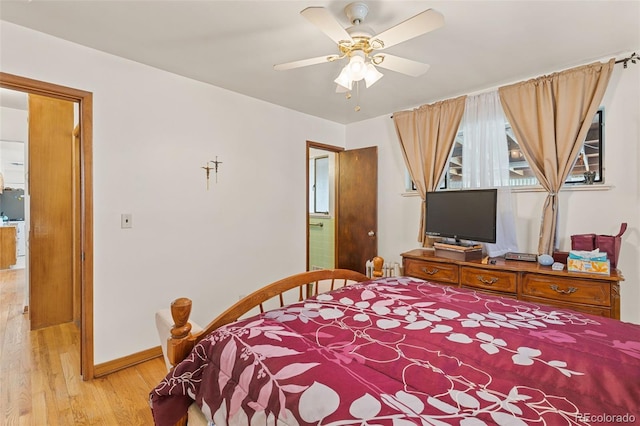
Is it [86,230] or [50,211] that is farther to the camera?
[50,211]

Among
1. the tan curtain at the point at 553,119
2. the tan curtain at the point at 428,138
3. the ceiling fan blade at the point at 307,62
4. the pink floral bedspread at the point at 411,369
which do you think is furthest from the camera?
the tan curtain at the point at 428,138

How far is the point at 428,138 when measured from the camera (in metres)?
3.41

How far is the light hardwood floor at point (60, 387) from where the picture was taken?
74.7 inches

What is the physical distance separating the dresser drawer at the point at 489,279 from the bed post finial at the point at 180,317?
2286 millimetres

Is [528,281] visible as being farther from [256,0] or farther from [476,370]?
[256,0]

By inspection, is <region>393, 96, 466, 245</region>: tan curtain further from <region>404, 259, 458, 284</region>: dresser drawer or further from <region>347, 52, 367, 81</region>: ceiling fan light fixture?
<region>347, 52, 367, 81</region>: ceiling fan light fixture

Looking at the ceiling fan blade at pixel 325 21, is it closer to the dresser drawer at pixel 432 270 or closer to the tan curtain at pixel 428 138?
the tan curtain at pixel 428 138

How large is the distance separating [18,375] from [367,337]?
9.23 ft

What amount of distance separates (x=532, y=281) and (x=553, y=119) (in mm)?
1372

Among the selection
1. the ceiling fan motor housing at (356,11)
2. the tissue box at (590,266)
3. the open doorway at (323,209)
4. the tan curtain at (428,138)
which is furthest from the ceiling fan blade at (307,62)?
the open doorway at (323,209)

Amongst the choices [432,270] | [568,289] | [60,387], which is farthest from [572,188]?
[60,387]

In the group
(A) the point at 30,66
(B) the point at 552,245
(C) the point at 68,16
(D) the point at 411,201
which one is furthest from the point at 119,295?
(B) the point at 552,245

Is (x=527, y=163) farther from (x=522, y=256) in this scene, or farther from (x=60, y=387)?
(x=60, y=387)


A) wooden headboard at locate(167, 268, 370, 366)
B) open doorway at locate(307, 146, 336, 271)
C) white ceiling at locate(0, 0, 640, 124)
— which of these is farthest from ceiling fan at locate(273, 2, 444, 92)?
open doorway at locate(307, 146, 336, 271)
